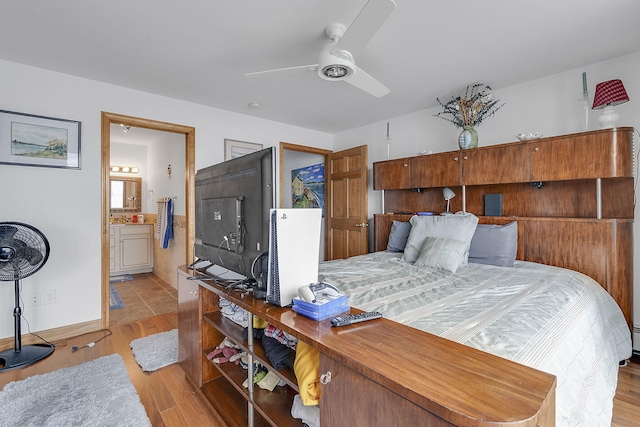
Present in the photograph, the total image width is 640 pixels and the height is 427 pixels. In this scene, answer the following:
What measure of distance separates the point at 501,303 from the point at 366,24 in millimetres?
1555

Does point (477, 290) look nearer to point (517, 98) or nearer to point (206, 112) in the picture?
point (517, 98)

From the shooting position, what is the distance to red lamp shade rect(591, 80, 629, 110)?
7.18ft

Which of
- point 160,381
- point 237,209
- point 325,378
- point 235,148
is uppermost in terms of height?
point 235,148

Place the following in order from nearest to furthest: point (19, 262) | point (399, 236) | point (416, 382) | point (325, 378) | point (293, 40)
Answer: point (416, 382) < point (325, 378) < point (293, 40) < point (19, 262) < point (399, 236)

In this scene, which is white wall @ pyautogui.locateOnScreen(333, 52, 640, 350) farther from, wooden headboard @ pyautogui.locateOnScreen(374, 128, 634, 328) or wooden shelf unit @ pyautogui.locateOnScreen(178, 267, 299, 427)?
wooden shelf unit @ pyautogui.locateOnScreen(178, 267, 299, 427)

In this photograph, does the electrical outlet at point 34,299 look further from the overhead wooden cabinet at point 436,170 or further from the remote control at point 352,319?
the overhead wooden cabinet at point 436,170

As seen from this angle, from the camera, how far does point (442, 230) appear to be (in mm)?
2596

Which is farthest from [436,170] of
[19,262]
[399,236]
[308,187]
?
[19,262]

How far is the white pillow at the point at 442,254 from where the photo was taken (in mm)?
2209

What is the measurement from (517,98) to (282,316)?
10.4 feet

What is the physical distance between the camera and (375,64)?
2.52 meters

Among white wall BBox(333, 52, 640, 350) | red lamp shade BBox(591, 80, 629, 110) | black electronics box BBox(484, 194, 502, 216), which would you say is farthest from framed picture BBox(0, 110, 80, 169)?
red lamp shade BBox(591, 80, 629, 110)

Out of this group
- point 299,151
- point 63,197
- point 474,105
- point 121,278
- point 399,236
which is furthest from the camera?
point 121,278

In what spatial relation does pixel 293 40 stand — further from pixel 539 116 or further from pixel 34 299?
pixel 34 299
